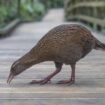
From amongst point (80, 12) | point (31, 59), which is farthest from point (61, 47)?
point (80, 12)

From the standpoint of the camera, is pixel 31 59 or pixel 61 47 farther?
pixel 31 59

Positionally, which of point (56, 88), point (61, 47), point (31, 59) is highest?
point (61, 47)

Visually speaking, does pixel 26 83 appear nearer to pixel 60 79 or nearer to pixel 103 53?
pixel 60 79

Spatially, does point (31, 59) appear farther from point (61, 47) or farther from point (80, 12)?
point (80, 12)

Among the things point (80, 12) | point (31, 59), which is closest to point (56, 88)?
point (31, 59)

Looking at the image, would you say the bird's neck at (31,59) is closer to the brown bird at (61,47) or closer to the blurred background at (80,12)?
the brown bird at (61,47)

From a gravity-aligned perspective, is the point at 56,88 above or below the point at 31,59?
below

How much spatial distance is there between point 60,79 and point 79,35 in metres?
0.55

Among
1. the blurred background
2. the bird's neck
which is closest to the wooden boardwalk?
the bird's neck

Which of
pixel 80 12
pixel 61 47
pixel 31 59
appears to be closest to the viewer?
pixel 61 47

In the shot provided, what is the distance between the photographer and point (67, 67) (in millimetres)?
3910

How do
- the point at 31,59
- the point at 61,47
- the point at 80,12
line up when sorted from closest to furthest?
the point at 61,47
the point at 31,59
the point at 80,12

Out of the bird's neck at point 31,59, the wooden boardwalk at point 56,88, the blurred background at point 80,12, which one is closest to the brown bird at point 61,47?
the bird's neck at point 31,59

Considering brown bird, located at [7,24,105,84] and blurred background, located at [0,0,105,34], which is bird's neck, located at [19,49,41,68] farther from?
blurred background, located at [0,0,105,34]
